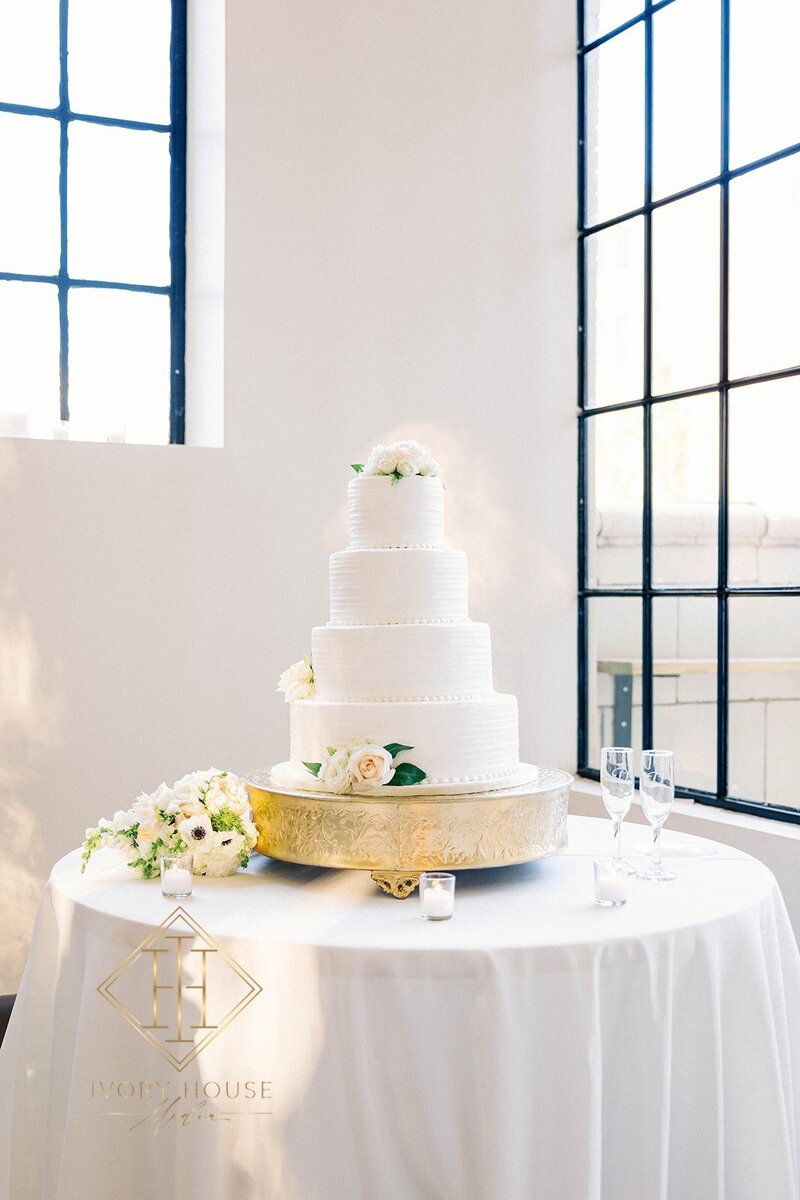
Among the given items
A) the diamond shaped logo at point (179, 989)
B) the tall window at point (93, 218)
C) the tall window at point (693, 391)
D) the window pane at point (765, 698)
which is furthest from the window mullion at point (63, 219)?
the diamond shaped logo at point (179, 989)

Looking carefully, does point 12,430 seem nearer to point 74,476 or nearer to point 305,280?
point 74,476

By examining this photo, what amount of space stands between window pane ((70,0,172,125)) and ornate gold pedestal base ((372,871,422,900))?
9.88ft

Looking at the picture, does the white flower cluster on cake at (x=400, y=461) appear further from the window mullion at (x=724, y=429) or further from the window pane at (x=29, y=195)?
the window pane at (x=29, y=195)

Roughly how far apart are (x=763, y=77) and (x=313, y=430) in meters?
1.73

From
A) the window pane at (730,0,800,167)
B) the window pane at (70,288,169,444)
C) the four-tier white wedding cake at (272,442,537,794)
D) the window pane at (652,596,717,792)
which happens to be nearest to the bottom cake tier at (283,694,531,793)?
the four-tier white wedding cake at (272,442,537,794)

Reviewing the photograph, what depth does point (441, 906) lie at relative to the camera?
1.81 metres

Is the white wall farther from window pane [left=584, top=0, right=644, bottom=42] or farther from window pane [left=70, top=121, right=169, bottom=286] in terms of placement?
window pane [left=70, top=121, right=169, bottom=286]

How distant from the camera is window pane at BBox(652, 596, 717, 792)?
3566 millimetres

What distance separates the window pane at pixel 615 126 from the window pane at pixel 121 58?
154 cm

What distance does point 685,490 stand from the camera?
3.68m

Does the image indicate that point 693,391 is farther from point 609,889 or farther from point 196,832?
point 196,832

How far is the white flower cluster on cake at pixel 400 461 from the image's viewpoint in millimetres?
2242

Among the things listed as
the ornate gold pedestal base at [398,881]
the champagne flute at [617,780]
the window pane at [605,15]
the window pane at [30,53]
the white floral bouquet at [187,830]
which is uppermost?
the window pane at [605,15]

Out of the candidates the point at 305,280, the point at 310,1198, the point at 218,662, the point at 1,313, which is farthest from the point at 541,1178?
the point at 1,313
